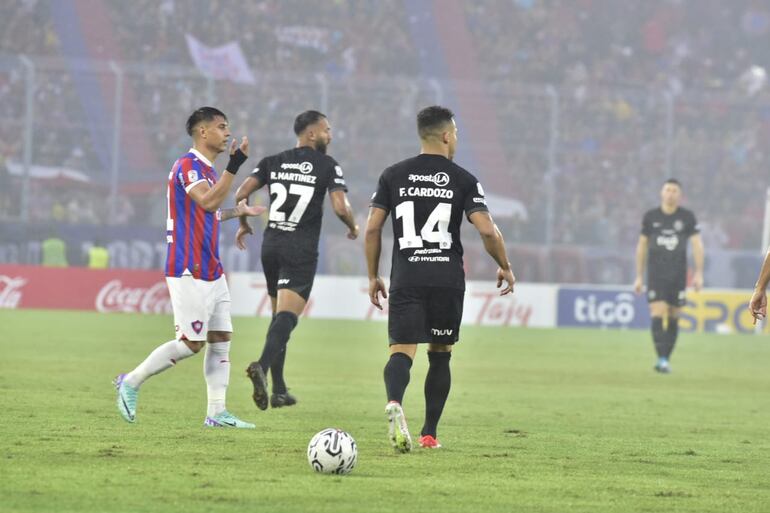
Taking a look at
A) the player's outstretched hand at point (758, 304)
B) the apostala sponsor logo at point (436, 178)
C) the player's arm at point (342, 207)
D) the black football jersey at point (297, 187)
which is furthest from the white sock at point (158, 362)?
the player's outstretched hand at point (758, 304)

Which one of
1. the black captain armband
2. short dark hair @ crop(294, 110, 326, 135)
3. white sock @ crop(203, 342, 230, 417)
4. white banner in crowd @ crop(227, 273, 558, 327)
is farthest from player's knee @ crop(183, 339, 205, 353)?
white banner in crowd @ crop(227, 273, 558, 327)

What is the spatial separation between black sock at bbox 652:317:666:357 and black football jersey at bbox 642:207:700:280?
0.60 metres

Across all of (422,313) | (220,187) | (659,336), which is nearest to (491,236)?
(422,313)

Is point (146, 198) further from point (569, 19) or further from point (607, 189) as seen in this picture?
point (569, 19)

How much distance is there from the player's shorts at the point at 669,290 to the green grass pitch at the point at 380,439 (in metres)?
1.01

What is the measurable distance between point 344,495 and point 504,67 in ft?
101

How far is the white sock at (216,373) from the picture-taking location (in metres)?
8.60

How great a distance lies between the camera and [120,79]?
28.0 meters

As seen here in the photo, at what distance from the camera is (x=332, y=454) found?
648 cm

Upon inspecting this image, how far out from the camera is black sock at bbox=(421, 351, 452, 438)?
7.89 metres

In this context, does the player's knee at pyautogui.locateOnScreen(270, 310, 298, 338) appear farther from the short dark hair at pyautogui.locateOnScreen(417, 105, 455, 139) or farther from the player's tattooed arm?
the short dark hair at pyautogui.locateOnScreen(417, 105, 455, 139)

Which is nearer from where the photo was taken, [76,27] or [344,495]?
[344,495]

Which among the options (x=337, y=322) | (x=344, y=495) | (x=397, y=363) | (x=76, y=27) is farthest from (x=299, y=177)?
(x=76, y=27)

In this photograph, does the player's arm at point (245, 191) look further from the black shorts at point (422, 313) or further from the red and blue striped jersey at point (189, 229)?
the black shorts at point (422, 313)
